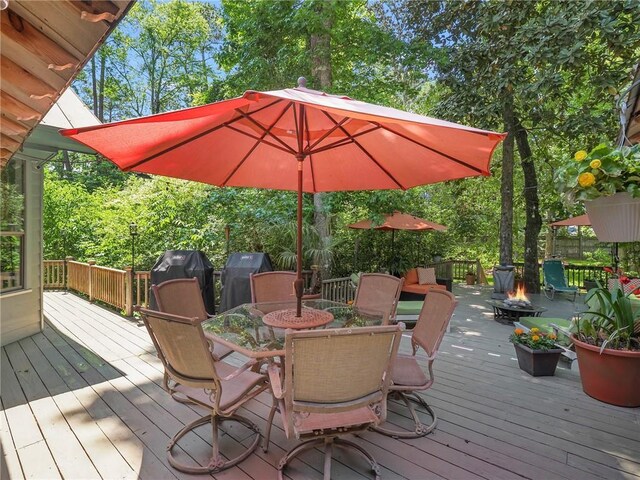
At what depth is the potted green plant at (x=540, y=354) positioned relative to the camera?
143 inches

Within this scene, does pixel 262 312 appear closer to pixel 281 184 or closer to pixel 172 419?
pixel 172 419

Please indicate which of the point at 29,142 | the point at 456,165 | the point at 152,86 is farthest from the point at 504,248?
the point at 152,86

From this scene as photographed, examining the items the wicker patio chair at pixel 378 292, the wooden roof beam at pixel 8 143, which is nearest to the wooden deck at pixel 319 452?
the wicker patio chair at pixel 378 292

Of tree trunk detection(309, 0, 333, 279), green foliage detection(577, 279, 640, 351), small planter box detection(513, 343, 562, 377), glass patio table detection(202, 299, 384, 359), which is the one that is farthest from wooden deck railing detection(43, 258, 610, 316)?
glass patio table detection(202, 299, 384, 359)

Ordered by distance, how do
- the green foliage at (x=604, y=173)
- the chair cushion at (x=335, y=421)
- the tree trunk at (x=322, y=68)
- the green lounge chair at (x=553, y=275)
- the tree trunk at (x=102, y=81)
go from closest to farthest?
the green foliage at (x=604, y=173)
the chair cushion at (x=335, y=421)
the tree trunk at (x=322, y=68)
the green lounge chair at (x=553, y=275)
the tree trunk at (x=102, y=81)

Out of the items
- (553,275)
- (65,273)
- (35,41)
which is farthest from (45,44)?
(553,275)

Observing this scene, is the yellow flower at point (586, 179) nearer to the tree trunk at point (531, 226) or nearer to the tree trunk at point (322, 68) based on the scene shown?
the tree trunk at point (322, 68)

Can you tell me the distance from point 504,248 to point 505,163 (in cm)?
206

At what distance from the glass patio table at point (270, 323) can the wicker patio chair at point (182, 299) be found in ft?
1.09

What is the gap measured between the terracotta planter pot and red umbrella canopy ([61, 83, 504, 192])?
73.3 inches

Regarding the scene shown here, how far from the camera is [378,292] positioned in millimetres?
3650

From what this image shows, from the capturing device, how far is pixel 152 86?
65.9 feet

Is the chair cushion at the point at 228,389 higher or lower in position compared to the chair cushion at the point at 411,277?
lower

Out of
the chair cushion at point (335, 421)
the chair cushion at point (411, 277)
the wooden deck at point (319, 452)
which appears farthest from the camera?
the chair cushion at point (411, 277)
